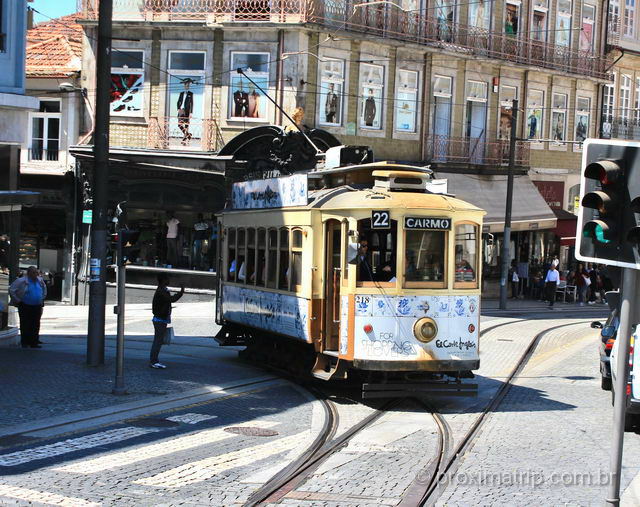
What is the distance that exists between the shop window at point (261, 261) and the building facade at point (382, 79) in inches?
459

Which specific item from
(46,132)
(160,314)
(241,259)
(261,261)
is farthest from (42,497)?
(46,132)

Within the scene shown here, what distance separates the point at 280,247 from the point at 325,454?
5689mm

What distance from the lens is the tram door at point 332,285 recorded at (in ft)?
47.3

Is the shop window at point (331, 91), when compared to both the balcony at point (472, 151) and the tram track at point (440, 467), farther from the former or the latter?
the tram track at point (440, 467)

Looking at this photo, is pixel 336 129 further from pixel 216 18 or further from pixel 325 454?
pixel 325 454

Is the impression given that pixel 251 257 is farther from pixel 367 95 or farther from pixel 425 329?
pixel 367 95

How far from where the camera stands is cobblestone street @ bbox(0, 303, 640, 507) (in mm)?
9180

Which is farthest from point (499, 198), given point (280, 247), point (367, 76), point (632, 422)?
point (632, 422)

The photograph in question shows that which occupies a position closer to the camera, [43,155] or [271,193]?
[271,193]

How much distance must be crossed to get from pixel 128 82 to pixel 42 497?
942 inches

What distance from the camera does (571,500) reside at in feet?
29.9

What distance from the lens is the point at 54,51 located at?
1289 inches

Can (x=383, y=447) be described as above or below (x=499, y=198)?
A: below

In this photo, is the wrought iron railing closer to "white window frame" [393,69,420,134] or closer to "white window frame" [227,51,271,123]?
"white window frame" [227,51,271,123]
